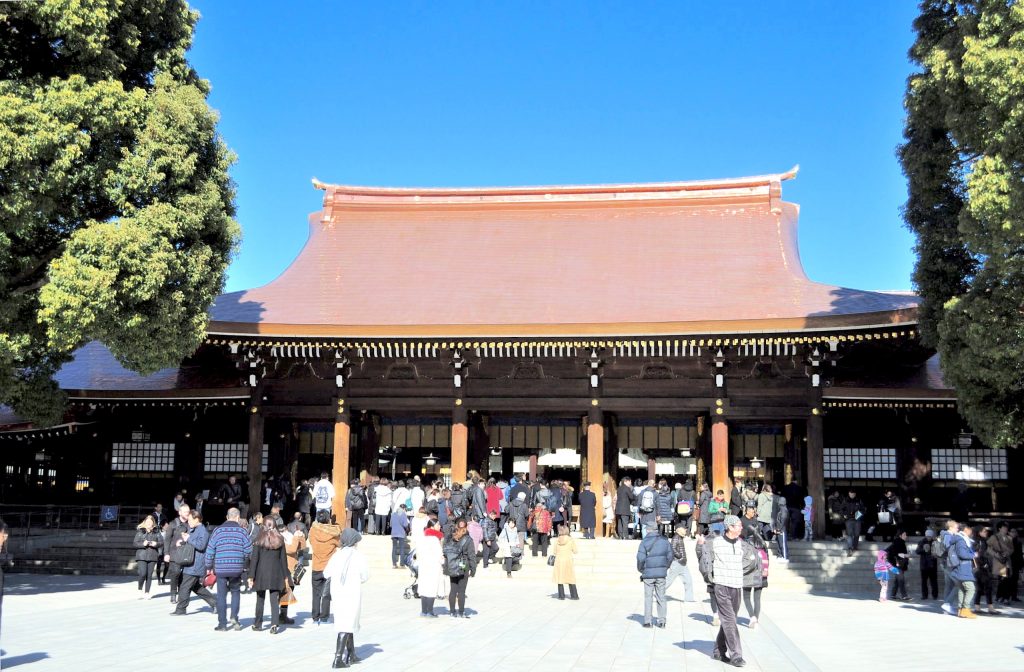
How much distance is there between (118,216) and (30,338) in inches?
89.4

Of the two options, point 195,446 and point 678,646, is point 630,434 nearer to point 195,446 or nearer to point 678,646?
point 195,446

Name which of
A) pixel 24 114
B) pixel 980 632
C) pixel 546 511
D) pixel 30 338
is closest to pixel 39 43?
pixel 24 114

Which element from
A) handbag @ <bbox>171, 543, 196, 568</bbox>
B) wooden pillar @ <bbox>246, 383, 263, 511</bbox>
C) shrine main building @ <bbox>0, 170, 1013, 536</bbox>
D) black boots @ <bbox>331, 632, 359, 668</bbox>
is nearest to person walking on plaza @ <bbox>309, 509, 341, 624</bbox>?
handbag @ <bbox>171, 543, 196, 568</bbox>

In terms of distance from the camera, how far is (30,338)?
13664 millimetres

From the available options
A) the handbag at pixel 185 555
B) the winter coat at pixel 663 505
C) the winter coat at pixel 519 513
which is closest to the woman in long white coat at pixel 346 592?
the handbag at pixel 185 555

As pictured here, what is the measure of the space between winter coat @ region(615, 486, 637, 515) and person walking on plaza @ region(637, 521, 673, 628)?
7.56 metres

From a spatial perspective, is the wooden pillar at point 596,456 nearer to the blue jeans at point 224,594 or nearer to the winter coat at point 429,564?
the winter coat at point 429,564

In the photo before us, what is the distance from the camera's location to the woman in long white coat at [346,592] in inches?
363

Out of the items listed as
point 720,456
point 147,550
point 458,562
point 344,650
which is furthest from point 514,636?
point 720,456

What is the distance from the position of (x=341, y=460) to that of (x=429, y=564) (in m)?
9.60

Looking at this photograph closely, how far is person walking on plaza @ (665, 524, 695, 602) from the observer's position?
13.4 metres

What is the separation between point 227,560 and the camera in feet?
37.3

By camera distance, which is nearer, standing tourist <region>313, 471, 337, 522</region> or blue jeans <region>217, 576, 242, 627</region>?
blue jeans <region>217, 576, 242, 627</region>

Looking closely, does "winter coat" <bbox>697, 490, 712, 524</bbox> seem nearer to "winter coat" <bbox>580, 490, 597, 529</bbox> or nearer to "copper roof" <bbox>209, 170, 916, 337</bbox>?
"winter coat" <bbox>580, 490, 597, 529</bbox>
